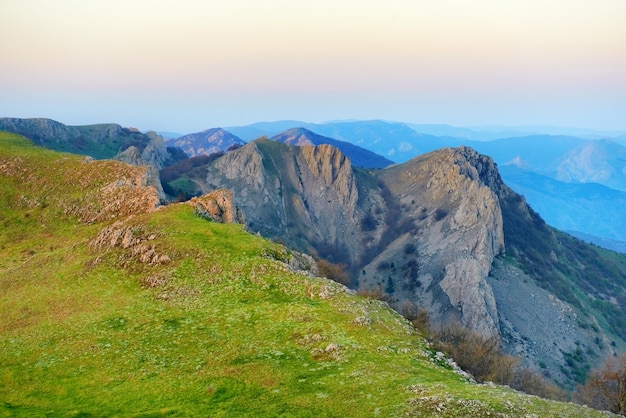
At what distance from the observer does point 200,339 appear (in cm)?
2844

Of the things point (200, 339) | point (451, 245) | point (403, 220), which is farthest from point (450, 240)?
point (200, 339)

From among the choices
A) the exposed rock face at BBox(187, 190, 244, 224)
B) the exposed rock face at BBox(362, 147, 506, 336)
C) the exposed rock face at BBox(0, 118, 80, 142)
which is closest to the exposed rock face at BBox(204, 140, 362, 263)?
the exposed rock face at BBox(362, 147, 506, 336)

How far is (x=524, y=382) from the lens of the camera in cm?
6050

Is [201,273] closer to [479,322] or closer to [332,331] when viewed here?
[332,331]

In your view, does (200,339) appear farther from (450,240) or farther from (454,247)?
(450,240)

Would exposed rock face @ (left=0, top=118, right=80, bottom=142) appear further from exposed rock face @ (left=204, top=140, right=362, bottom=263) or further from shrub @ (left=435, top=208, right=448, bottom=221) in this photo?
shrub @ (left=435, top=208, right=448, bottom=221)

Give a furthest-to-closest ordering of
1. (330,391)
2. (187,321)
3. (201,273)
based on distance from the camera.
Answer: (201,273) < (187,321) < (330,391)

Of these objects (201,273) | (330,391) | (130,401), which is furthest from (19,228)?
(330,391)

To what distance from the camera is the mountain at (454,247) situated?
385ft

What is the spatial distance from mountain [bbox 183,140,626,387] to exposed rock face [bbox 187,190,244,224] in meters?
58.0

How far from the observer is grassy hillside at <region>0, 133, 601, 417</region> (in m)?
21.3

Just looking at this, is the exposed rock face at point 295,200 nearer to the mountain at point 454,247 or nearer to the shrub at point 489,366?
the mountain at point 454,247

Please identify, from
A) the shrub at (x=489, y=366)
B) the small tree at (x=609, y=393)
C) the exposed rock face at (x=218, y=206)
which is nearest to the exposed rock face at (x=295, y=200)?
the shrub at (x=489, y=366)

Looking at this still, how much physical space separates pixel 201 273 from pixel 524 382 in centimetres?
4839
